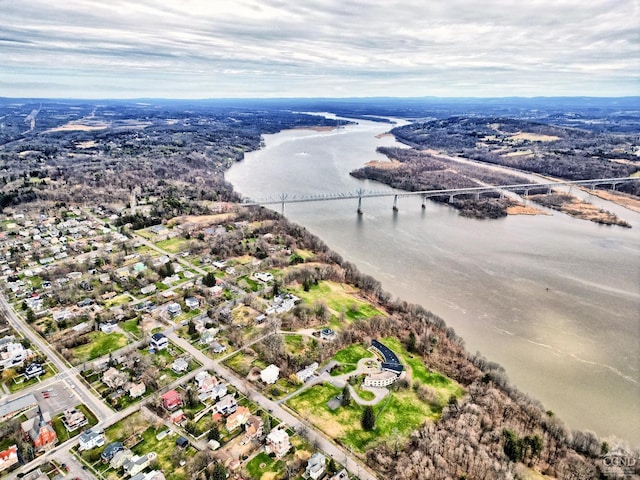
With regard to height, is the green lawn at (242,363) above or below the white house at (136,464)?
above

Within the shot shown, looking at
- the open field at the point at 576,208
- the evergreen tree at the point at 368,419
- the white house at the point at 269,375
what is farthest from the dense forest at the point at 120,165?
the open field at the point at 576,208

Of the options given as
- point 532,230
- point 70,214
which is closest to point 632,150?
point 532,230

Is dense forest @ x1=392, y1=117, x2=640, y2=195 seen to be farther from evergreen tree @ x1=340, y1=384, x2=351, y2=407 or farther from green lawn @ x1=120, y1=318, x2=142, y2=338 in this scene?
green lawn @ x1=120, y1=318, x2=142, y2=338

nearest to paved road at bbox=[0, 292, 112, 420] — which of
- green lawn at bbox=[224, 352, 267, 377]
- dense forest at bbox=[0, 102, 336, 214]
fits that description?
green lawn at bbox=[224, 352, 267, 377]

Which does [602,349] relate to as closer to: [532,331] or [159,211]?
[532,331]

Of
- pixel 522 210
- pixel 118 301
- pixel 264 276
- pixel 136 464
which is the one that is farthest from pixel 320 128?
pixel 136 464

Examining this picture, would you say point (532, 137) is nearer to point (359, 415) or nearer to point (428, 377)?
point (428, 377)

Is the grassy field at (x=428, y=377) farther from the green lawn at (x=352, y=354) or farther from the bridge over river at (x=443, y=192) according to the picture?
the bridge over river at (x=443, y=192)
